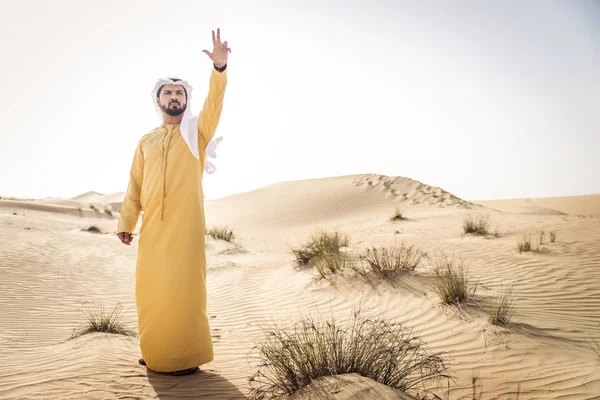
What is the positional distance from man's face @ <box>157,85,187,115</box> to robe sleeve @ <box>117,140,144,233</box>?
1.35 feet

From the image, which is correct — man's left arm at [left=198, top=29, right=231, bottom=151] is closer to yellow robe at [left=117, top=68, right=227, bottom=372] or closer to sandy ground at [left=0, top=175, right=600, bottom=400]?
yellow robe at [left=117, top=68, right=227, bottom=372]

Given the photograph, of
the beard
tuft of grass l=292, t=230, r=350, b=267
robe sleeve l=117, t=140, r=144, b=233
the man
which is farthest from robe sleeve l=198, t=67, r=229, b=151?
tuft of grass l=292, t=230, r=350, b=267

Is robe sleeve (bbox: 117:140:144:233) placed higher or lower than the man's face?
lower

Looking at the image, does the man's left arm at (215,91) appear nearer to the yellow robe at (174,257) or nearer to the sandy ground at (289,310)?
the yellow robe at (174,257)

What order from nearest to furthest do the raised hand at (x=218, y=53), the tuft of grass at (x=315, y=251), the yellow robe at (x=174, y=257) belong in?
1. the yellow robe at (x=174, y=257)
2. the raised hand at (x=218, y=53)
3. the tuft of grass at (x=315, y=251)

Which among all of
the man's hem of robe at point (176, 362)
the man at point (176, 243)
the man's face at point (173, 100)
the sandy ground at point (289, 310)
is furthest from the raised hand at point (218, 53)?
the sandy ground at point (289, 310)

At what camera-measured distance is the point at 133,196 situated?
3.95 m

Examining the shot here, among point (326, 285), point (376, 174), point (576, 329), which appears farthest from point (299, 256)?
point (376, 174)

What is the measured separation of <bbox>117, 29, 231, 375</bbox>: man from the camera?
3395mm

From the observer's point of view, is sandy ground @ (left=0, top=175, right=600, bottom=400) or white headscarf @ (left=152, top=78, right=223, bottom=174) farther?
white headscarf @ (left=152, top=78, right=223, bottom=174)

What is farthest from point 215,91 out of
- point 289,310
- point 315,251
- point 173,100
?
point 315,251

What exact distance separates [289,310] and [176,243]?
11.1 feet

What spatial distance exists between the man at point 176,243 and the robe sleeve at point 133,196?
116mm

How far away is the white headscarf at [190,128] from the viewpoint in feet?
12.0
